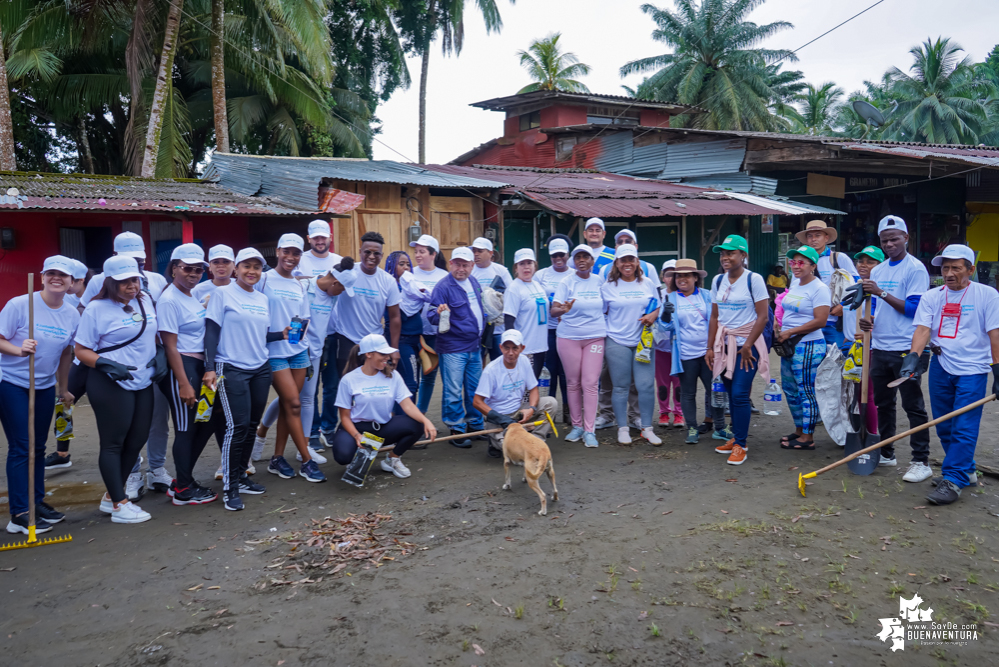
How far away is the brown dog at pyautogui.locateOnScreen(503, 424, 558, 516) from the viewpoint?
17.2 feet

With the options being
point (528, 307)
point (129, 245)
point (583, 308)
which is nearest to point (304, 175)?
point (528, 307)

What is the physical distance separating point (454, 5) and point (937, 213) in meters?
17.0

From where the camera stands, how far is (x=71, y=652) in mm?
3463

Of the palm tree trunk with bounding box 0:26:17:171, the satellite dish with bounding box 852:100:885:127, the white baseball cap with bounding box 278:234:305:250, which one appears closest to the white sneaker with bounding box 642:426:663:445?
the white baseball cap with bounding box 278:234:305:250

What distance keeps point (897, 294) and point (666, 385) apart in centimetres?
243

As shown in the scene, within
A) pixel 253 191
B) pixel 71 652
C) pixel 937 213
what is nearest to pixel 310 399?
pixel 71 652

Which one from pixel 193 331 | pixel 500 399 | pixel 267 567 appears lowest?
pixel 267 567

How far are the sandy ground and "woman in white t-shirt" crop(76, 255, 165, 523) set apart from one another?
51 centimetres

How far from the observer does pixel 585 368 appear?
693 cm

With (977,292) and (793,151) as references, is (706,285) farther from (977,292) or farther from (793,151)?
(977,292)

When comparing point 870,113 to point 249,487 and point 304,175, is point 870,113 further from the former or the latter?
point 249,487

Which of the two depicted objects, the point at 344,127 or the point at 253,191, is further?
the point at 344,127

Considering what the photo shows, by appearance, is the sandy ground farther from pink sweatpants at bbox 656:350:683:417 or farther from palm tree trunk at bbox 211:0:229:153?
palm tree trunk at bbox 211:0:229:153

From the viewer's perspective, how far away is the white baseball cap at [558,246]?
727 centimetres
